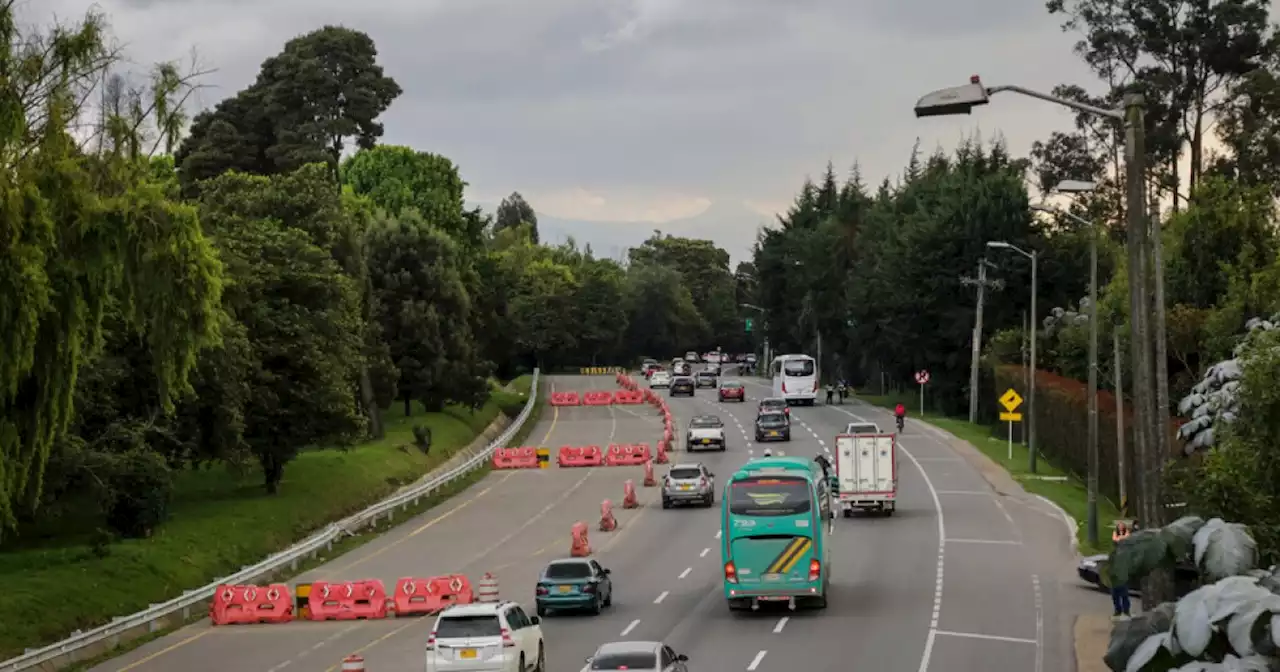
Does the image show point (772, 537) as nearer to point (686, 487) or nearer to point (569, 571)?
point (569, 571)

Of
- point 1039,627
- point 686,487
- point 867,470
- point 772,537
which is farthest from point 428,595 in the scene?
point 686,487

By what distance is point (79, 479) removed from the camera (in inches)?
1654

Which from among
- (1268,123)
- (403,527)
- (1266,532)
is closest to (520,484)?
(403,527)

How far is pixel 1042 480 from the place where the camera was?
210 feet

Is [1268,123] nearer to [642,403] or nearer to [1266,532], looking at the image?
[642,403]


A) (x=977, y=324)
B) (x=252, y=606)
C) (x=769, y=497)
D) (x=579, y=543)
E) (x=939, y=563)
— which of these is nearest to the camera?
(x=769, y=497)

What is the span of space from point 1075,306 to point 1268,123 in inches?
921

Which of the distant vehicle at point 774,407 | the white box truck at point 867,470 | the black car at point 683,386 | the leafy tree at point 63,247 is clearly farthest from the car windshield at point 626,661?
the black car at point 683,386

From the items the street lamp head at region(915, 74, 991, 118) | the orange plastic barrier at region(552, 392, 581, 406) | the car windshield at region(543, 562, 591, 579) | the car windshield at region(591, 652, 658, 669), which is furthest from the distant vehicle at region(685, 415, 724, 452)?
the street lamp head at region(915, 74, 991, 118)

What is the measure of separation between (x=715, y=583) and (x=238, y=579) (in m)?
12.6

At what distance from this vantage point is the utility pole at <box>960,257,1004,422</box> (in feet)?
292

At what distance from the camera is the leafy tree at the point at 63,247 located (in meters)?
25.1

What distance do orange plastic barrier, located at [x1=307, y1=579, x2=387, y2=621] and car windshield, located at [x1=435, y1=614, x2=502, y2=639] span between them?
1241 cm

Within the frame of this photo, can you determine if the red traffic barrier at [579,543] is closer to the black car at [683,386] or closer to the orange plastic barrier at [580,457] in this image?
the orange plastic barrier at [580,457]
